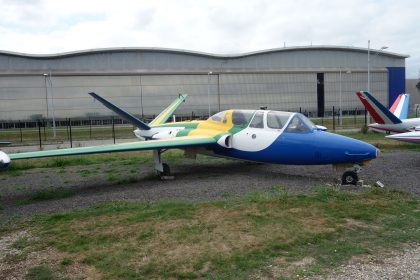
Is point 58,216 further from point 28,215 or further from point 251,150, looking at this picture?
point 251,150

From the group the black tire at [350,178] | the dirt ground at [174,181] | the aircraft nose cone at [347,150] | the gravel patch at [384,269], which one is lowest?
the dirt ground at [174,181]

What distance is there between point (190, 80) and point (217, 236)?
50.3 metres

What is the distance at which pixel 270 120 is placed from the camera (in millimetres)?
11328

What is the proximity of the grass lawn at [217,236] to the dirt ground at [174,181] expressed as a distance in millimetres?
1100

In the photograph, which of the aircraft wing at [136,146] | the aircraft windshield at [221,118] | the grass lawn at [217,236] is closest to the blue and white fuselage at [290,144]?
the aircraft wing at [136,146]

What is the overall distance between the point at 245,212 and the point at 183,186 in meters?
3.50

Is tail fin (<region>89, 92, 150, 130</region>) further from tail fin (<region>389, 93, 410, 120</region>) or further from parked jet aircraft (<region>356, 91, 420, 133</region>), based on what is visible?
tail fin (<region>389, 93, 410, 120</region>)

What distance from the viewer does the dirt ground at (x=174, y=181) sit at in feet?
30.5

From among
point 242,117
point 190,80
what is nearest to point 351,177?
point 242,117

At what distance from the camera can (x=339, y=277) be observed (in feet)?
15.2

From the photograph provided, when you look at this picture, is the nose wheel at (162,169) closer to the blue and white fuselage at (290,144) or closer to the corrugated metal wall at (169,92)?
the blue and white fuselage at (290,144)

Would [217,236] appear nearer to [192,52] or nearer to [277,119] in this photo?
[277,119]

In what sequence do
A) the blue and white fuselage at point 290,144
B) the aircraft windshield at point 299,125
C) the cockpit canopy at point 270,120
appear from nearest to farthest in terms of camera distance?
the blue and white fuselage at point 290,144
the aircraft windshield at point 299,125
the cockpit canopy at point 270,120

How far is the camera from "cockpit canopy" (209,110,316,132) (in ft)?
35.2
